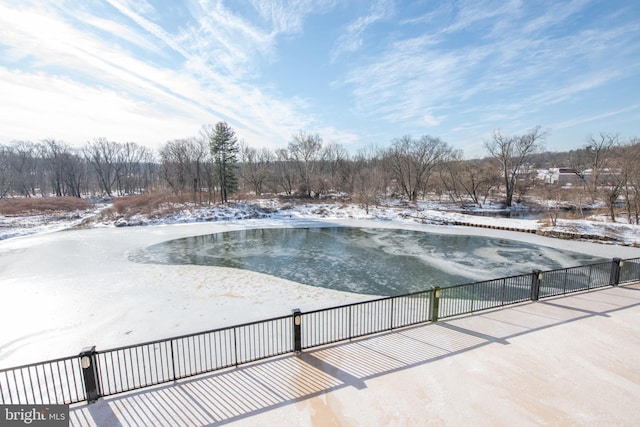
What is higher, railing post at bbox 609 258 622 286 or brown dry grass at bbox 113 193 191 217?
brown dry grass at bbox 113 193 191 217

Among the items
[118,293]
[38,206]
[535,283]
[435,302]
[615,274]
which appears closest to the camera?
[435,302]

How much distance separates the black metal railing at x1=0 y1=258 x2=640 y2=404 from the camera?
4918 mm

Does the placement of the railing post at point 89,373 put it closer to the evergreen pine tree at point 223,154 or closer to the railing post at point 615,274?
the railing post at point 615,274

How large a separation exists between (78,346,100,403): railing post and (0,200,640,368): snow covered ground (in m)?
2.74

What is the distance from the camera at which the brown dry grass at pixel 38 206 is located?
100ft

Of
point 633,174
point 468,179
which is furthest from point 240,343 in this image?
point 468,179

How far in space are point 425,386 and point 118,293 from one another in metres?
10.7

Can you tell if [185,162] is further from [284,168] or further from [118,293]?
[118,293]

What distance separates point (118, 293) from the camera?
34.4ft

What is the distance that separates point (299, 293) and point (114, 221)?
87.4ft

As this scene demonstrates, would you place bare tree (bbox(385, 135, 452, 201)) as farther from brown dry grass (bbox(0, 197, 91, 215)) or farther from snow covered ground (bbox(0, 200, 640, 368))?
brown dry grass (bbox(0, 197, 91, 215))

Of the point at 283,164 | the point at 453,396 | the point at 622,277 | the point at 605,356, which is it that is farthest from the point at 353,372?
the point at 283,164

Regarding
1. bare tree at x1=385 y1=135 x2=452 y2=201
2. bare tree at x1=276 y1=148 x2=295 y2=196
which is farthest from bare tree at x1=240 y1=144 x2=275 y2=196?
bare tree at x1=385 y1=135 x2=452 y2=201

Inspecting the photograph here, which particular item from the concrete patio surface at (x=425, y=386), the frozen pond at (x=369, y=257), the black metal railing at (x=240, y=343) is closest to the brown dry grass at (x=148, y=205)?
the frozen pond at (x=369, y=257)
